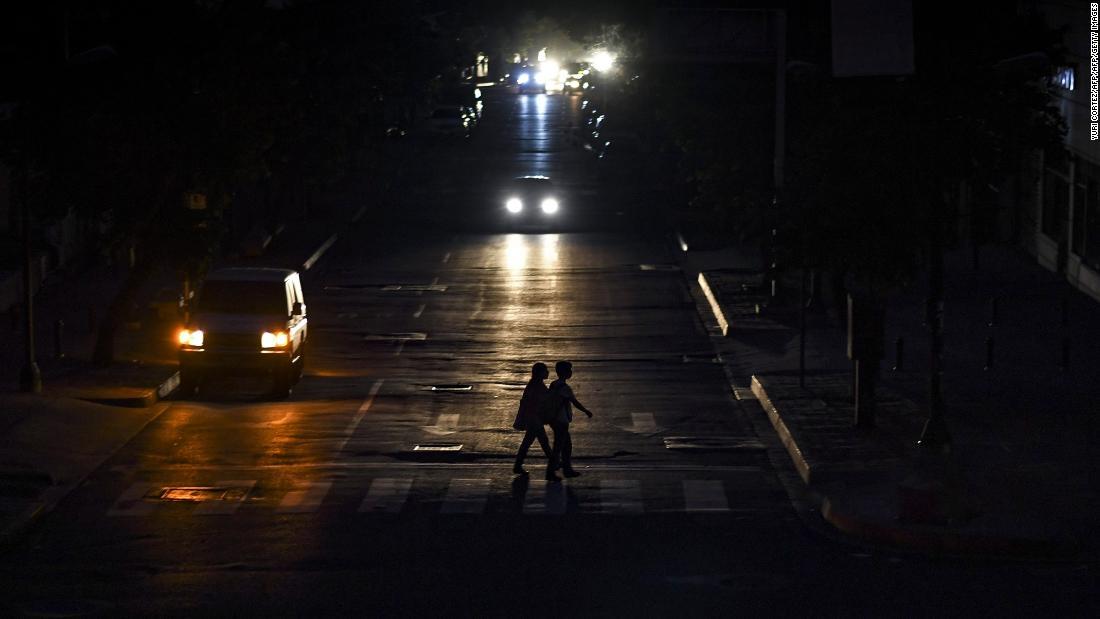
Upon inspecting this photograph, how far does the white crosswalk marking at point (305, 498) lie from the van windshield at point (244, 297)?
9142mm

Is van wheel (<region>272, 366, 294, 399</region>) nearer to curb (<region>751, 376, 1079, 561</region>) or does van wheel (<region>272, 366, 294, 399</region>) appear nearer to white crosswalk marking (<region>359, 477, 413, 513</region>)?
white crosswalk marking (<region>359, 477, 413, 513</region>)

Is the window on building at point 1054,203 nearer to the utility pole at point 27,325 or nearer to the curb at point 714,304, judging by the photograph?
the curb at point 714,304

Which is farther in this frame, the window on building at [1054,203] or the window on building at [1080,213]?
the window on building at [1054,203]

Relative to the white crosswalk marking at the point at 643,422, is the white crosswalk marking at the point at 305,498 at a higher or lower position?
higher

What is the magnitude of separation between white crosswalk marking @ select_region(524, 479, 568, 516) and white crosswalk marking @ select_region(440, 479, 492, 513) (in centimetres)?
53

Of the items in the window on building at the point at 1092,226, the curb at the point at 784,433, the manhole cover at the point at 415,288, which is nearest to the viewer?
the curb at the point at 784,433

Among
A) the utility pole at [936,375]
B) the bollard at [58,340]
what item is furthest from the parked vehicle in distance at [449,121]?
the utility pole at [936,375]

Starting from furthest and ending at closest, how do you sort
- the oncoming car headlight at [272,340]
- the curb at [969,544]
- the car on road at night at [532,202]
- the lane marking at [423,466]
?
the car on road at night at [532,202], the oncoming car headlight at [272,340], the lane marking at [423,466], the curb at [969,544]

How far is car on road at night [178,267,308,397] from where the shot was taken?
101ft

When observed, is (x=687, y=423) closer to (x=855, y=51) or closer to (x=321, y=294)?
(x=855, y=51)

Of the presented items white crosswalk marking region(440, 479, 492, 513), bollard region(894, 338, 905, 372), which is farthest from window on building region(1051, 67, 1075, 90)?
white crosswalk marking region(440, 479, 492, 513)

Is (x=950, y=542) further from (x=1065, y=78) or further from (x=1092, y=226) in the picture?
(x=1065, y=78)

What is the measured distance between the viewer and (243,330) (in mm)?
30969

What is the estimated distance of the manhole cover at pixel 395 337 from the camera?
38562 millimetres
